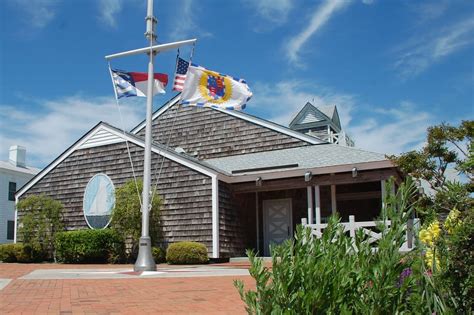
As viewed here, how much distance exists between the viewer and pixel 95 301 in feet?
20.5

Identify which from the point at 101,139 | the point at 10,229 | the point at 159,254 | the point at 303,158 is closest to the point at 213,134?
the point at 101,139

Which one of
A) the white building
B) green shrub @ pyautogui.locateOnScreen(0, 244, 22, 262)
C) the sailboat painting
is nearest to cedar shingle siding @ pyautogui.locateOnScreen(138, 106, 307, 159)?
the sailboat painting

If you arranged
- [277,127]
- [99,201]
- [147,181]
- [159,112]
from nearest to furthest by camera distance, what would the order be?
1. [147,181]
2. [99,201]
3. [277,127]
4. [159,112]

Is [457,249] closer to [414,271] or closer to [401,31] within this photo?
[414,271]

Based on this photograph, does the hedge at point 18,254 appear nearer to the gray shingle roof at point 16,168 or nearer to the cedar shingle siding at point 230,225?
the cedar shingle siding at point 230,225

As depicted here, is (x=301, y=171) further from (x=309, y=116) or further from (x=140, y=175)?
(x=309, y=116)

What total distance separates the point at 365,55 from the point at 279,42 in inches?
92.0

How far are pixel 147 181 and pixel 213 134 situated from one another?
10271 mm

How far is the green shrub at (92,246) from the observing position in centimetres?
1688

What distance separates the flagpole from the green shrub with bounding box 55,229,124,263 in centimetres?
524

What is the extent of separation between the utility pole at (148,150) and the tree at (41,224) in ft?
25.7

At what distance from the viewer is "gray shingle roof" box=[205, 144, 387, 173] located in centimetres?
1587

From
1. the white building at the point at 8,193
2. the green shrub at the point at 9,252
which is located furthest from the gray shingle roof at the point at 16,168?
the green shrub at the point at 9,252

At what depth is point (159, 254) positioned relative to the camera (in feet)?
54.2
